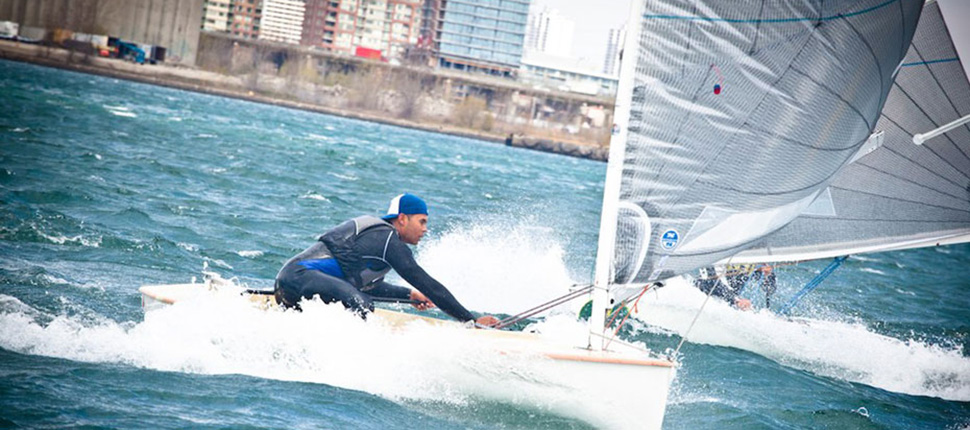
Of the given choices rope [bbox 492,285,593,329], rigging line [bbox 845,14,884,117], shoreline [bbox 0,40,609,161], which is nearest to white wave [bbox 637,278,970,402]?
rigging line [bbox 845,14,884,117]

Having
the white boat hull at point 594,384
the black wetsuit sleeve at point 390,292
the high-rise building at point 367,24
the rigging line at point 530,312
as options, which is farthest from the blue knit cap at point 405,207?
the high-rise building at point 367,24

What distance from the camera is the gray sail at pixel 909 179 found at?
8.91m

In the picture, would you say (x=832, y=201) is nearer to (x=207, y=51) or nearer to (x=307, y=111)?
(x=307, y=111)

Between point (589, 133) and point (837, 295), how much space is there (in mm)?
68581

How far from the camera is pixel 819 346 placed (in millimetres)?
10352

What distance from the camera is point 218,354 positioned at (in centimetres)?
641

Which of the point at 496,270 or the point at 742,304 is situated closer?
the point at 742,304

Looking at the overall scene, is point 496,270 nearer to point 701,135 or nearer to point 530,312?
point 530,312

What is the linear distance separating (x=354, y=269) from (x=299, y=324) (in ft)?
1.83

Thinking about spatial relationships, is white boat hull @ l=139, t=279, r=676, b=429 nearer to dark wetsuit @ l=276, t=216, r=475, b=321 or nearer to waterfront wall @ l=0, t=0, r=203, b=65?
dark wetsuit @ l=276, t=216, r=475, b=321

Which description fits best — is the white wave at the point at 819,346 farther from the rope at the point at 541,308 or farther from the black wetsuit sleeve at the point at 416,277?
the black wetsuit sleeve at the point at 416,277

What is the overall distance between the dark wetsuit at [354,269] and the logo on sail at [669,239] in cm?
140

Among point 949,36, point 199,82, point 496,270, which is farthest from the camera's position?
point 199,82

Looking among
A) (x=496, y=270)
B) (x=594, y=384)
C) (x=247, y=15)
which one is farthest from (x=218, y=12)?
(x=594, y=384)
